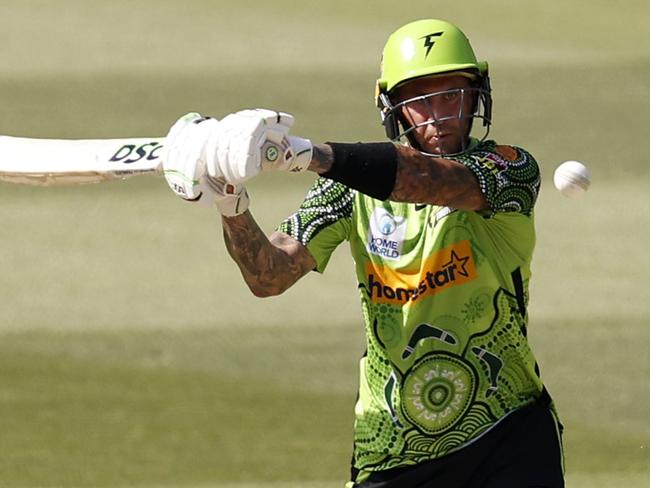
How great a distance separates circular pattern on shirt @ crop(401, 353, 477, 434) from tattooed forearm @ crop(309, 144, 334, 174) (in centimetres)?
80

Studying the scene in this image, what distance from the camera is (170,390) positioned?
6.10m

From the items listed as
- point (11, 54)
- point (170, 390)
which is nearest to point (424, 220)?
point (170, 390)

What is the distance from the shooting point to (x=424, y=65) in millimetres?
3715

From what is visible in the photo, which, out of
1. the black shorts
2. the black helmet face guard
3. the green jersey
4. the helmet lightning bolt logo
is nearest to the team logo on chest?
the green jersey

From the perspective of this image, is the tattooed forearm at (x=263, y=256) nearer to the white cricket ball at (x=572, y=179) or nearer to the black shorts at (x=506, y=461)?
the black shorts at (x=506, y=461)

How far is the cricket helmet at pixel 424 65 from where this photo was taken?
12.2 ft

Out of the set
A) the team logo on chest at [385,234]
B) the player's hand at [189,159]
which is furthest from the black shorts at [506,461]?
the player's hand at [189,159]

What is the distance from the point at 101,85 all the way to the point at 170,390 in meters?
3.06

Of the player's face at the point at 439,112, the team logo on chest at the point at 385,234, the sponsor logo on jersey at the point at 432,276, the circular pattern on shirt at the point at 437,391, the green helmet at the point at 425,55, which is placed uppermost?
the green helmet at the point at 425,55

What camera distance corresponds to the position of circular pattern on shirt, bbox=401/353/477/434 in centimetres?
371

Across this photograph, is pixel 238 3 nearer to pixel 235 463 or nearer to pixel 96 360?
pixel 96 360

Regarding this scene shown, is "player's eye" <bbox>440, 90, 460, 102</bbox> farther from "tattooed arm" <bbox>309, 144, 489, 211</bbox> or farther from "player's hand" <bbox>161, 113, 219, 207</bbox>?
"player's hand" <bbox>161, 113, 219, 207</bbox>

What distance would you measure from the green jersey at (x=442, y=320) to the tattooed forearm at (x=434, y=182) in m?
0.22

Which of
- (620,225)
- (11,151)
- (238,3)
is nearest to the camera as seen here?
(11,151)
